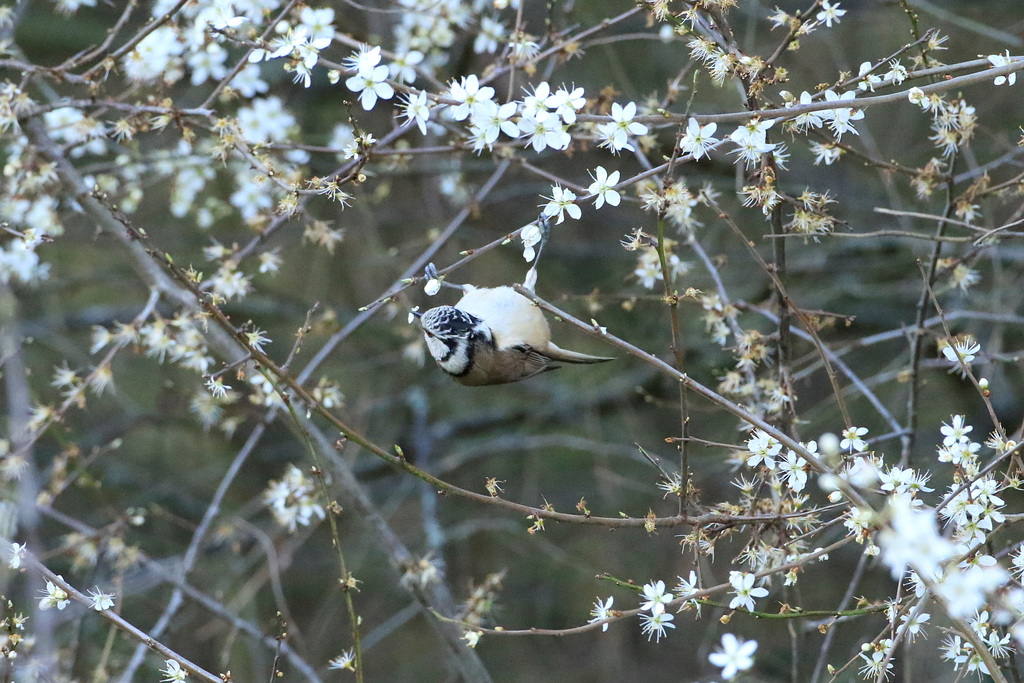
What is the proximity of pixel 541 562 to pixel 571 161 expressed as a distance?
273 centimetres

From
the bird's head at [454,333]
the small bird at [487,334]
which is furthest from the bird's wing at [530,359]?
the bird's head at [454,333]

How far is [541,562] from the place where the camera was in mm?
6355

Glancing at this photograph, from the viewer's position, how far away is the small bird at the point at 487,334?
10.2ft

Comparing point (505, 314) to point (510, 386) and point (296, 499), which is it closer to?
point (296, 499)

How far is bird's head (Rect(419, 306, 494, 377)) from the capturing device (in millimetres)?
3102

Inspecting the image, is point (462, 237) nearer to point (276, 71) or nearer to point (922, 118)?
point (276, 71)

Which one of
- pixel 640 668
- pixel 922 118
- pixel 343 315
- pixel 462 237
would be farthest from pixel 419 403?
pixel 922 118

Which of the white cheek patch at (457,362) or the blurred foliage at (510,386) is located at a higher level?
the blurred foliage at (510,386)

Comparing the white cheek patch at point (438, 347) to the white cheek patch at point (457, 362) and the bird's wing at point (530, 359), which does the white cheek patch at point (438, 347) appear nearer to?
the white cheek patch at point (457, 362)

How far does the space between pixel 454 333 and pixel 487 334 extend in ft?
0.42

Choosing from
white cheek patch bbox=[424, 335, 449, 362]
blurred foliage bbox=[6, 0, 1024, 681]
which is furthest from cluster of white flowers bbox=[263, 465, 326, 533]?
blurred foliage bbox=[6, 0, 1024, 681]

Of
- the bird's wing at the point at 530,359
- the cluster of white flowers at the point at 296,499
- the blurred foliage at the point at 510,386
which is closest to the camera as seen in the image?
the cluster of white flowers at the point at 296,499

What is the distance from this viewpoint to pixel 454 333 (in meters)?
3.10

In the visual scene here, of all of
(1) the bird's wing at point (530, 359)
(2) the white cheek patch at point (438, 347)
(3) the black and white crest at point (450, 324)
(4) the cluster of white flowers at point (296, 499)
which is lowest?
(4) the cluster of white flowers at point (296, 499)
